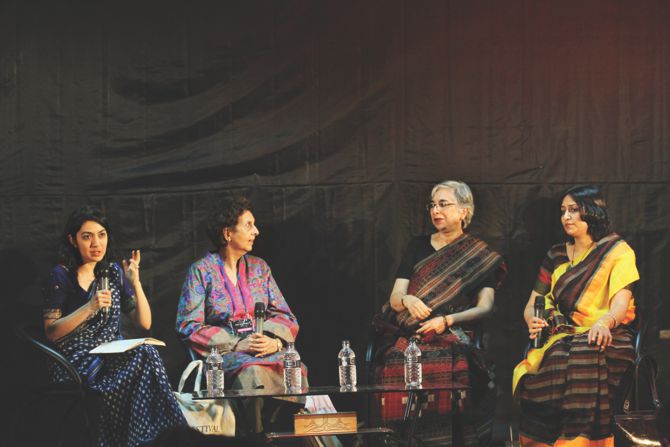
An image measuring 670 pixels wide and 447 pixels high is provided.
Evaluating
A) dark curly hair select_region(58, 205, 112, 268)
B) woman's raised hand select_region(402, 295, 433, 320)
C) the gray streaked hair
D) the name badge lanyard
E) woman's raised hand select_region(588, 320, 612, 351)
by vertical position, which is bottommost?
woman's raised hand select_region(588, 320, 612, 351)

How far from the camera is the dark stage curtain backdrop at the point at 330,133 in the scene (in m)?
5.80

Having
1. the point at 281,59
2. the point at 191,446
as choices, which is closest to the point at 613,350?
the point at 281,59

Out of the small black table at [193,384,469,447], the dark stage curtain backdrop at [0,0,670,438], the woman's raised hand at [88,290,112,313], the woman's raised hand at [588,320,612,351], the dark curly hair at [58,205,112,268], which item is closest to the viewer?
the small black table at [193,384,469,447]

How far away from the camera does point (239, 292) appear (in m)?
5.49

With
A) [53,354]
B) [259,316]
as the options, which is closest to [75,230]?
[53,354]

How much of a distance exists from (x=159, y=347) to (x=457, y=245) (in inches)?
68.5

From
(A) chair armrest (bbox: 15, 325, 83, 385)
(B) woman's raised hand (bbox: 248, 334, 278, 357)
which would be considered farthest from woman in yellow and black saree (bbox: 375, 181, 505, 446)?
(A) chair armrest (bbox: 15, 325, 83, 385)

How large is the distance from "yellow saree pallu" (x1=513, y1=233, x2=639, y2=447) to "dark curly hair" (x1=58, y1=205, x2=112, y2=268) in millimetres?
2205

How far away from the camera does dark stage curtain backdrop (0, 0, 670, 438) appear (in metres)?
5.80


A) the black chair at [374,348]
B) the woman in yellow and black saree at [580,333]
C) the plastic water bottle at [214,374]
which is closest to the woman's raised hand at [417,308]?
the black chair at [374,348]

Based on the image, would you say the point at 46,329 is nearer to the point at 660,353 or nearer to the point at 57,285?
the point at 57,285

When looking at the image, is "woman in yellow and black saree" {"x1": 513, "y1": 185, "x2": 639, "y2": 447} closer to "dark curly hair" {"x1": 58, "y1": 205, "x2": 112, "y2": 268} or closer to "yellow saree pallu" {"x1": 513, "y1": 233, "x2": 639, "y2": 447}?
"yellow saree pallu" {"x1": 513, "y1": 233, "x2": 639, "y2": 447}

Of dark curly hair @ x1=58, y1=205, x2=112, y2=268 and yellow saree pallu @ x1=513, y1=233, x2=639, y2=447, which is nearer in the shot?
yellow saree pallu @ x1=513, y1=233, x2=639, y2=447

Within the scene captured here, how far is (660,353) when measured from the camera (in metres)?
6.04
